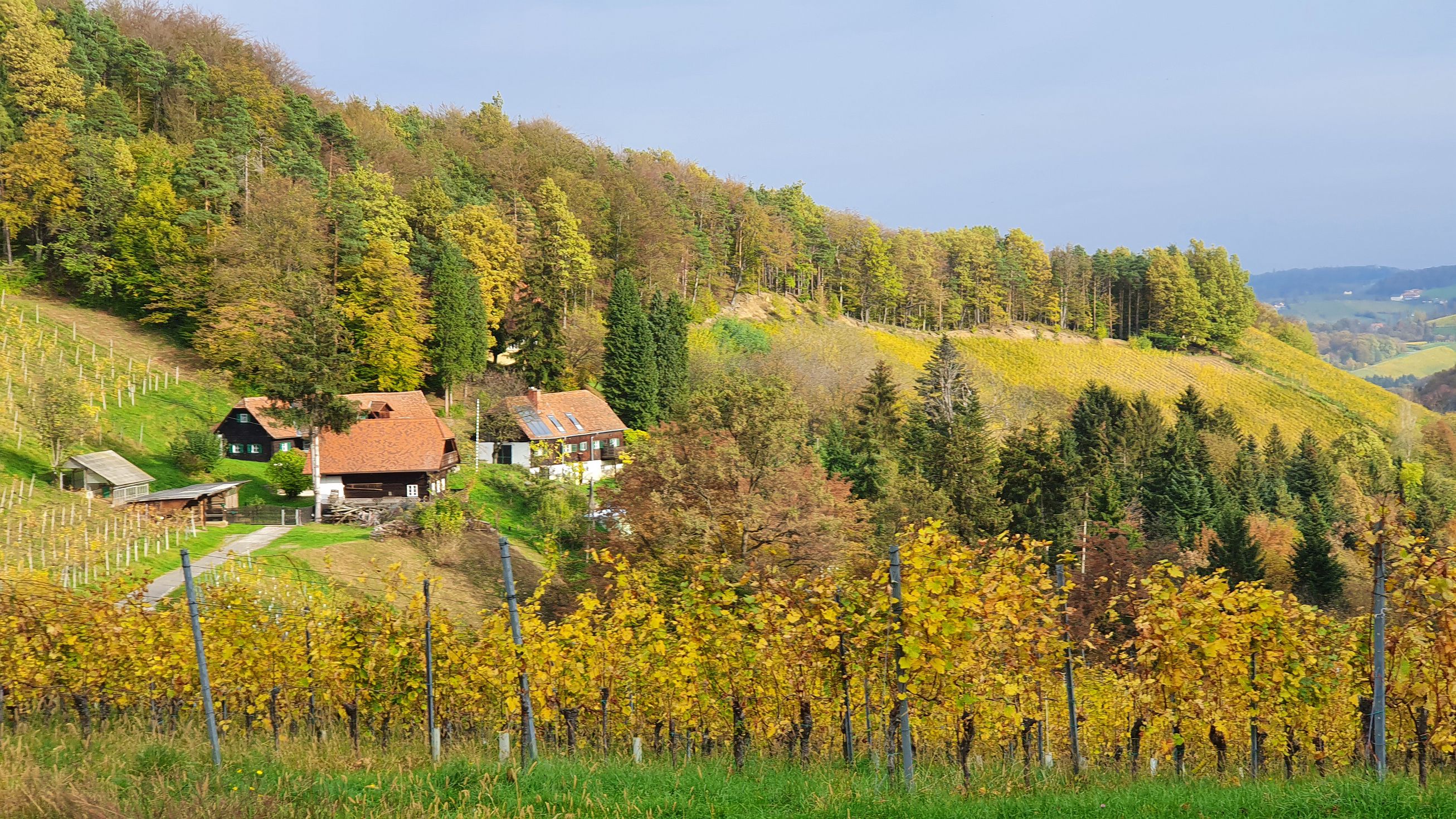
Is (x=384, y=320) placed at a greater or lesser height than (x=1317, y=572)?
greater

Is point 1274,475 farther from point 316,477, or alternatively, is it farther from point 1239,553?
point 316,477

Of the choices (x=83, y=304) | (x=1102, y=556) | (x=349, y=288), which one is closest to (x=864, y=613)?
(x=1102, y=556)

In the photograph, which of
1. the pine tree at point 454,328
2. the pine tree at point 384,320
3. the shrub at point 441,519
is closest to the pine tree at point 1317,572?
the shrub at point 441,519

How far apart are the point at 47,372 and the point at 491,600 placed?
19.8m

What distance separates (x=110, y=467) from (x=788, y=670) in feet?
89.9

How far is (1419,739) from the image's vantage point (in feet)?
Result: 26.9

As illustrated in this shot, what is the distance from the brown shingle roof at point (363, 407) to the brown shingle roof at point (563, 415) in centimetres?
459

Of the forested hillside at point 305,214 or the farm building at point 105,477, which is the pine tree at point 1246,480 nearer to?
the forested hillside at point 305,214

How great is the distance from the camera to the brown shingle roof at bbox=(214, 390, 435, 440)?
36.6 metres

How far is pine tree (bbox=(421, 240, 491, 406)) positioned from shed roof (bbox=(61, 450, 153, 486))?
17.7 m

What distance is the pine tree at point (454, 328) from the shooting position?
151ft

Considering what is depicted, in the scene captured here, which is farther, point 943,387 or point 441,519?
point 943,387

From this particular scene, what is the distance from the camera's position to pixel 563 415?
45562mm

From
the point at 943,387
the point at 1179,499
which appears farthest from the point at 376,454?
the point at 1179,499
